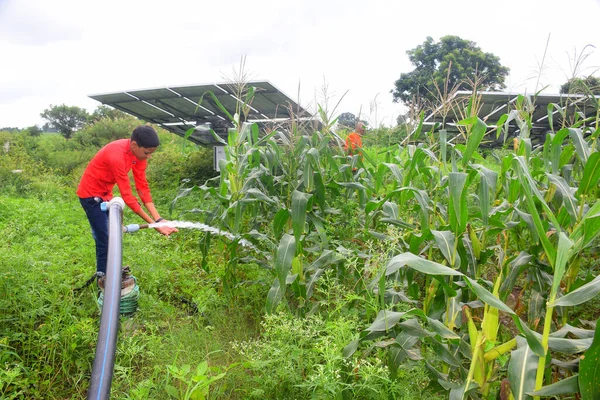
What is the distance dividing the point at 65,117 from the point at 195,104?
26.5 m

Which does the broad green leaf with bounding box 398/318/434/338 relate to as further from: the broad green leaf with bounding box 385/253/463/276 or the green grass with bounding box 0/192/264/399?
the green grass with bounding box 0/192/264/399

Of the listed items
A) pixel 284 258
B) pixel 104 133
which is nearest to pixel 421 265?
pixel 284 258

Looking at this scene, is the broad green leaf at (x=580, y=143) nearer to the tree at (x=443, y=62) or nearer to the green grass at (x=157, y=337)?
the green grass at (x=157, y=337)

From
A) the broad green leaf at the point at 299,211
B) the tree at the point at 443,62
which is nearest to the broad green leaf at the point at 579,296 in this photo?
the broad green leaf at the point at 299,211

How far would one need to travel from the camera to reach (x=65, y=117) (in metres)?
29.7

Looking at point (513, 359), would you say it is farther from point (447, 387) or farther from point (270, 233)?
point (270, 233)

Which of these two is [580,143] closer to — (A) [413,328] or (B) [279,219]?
(A) [413,328]

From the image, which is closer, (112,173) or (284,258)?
(284,258)

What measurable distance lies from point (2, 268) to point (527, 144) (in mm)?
3920

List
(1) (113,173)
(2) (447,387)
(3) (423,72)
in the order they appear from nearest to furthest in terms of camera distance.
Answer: (2) (447,387), (1) (113,173), (3) (423,72)

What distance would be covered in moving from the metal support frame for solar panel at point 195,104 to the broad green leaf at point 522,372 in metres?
6.13

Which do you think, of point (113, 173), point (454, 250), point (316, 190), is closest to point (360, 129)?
point (316, 190)

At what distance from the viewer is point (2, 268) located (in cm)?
298

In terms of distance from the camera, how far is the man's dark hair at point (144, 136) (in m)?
3.43
